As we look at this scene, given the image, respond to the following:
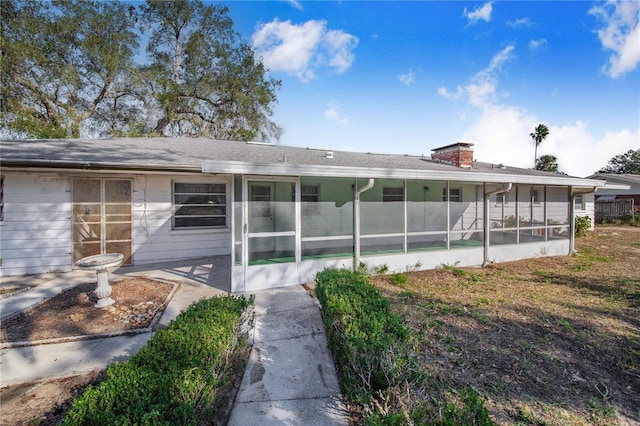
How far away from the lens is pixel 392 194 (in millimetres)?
7152

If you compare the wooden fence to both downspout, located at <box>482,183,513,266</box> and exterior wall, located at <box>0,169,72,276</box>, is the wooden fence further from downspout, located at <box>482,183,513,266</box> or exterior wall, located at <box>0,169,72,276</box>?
exterior wall, located at <box>0,169,72,276</box>

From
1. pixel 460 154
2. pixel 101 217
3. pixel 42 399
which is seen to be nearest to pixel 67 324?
pixel 42 399

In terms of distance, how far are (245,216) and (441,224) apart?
5331mm

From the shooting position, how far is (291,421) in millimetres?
2320

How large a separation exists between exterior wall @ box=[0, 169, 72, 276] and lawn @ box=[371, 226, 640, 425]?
298 inches

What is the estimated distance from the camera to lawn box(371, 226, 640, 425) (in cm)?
264

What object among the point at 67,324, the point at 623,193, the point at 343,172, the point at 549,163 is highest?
the point at 549,163

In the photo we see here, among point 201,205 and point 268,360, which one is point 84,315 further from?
point 201,205

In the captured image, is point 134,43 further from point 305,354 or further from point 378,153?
point 305,354

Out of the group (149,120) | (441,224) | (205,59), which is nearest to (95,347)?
(441,224)

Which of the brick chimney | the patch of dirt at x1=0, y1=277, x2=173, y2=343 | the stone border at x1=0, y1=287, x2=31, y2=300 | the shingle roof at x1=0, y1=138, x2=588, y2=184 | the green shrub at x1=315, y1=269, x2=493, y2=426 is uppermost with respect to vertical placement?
the brick chimney

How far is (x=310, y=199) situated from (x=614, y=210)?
25157 mm

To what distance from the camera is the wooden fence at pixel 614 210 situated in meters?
19.3

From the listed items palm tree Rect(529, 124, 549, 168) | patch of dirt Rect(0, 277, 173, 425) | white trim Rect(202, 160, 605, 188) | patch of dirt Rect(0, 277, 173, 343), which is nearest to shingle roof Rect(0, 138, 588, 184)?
white trim Rect(202, 160, 605, 188)
